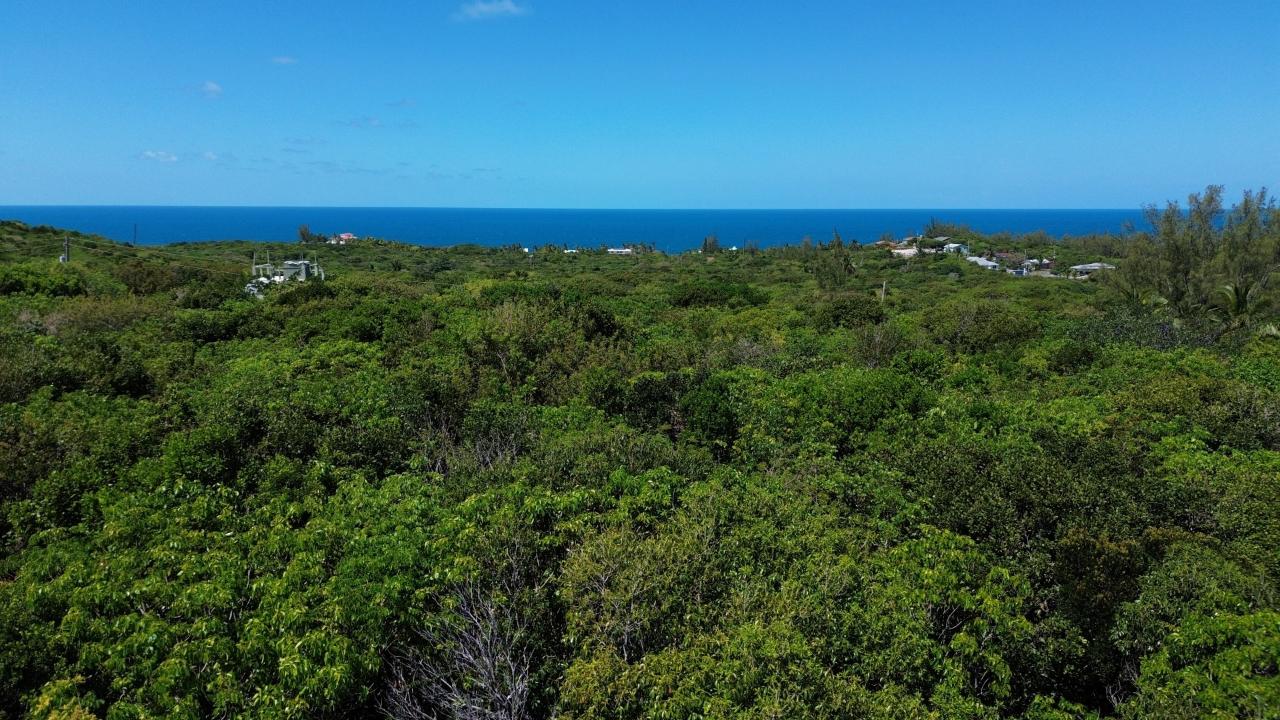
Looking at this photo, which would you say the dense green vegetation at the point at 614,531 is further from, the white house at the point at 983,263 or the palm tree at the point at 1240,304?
the white house at the point at 983,263

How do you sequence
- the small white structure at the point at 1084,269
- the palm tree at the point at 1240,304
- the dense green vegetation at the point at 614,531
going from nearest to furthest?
the dense green vegetation at the point at 614,531
the palm tree at the point at 1240,304
the small white structure at the point at 1084,269

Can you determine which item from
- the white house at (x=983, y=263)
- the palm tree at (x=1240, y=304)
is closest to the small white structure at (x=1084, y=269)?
A: the white house at (x=983, y=263)

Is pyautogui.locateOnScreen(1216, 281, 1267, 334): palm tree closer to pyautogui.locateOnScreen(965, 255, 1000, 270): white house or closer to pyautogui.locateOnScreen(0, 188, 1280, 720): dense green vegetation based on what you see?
pyautogui.locateOnScreen(0, 188, 1280, 720): dense green vegetation

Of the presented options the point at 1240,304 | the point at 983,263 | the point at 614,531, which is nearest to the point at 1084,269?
the point at 983,263

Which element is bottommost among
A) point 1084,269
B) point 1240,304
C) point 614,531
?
point 614,531

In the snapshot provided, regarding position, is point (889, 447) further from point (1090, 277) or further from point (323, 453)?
point (1090, 277)

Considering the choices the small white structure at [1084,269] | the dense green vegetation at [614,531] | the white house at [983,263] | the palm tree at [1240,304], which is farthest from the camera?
the white house at [983,263]

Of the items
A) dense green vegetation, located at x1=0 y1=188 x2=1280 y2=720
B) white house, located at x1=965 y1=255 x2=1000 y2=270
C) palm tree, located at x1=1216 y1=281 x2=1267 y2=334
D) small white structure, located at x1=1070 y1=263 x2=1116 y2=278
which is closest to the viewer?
dense green vegetation, located at x1=0 y1=188 x2=1280 y2=720

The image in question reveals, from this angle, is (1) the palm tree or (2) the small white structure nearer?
(1) the palm tree

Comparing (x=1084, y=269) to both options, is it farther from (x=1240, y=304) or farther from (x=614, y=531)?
(x=614, y=531)

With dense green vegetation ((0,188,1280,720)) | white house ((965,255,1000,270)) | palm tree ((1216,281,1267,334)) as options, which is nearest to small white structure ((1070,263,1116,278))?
white house ((965,255,1000,270))
